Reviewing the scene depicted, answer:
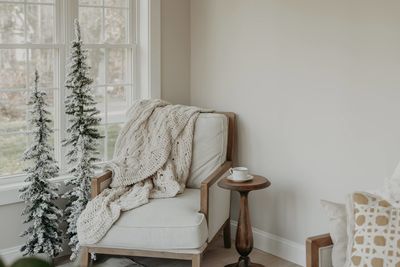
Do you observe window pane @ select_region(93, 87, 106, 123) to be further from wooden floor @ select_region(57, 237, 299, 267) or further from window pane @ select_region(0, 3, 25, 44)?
wooden floor @ select_region(57, 237, 299, 267)

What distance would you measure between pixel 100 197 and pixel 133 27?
147cm

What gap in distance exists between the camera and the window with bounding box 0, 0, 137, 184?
3.60 metres

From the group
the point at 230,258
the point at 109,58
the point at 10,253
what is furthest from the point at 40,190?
the point at 230,258

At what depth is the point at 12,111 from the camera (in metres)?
3.64

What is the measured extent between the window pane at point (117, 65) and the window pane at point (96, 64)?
0.20ft

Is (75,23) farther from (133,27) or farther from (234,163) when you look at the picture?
(234,163)

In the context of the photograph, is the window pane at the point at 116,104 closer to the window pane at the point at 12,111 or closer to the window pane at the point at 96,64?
the window pane at the point at 96,64

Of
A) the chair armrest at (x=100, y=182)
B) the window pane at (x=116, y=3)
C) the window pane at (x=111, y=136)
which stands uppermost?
the window pane at (x=116, y=3)

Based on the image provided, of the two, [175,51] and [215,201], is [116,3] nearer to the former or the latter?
[175,51]

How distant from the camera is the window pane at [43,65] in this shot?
12.1 ft

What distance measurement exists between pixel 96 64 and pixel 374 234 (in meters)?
2.51

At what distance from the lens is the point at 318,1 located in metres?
3.36

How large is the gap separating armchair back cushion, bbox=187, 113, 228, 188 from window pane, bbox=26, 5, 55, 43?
118 centimetres

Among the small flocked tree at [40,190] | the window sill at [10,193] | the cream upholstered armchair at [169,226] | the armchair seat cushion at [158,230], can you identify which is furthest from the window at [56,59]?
the armchair seat cushion at [158,230]
